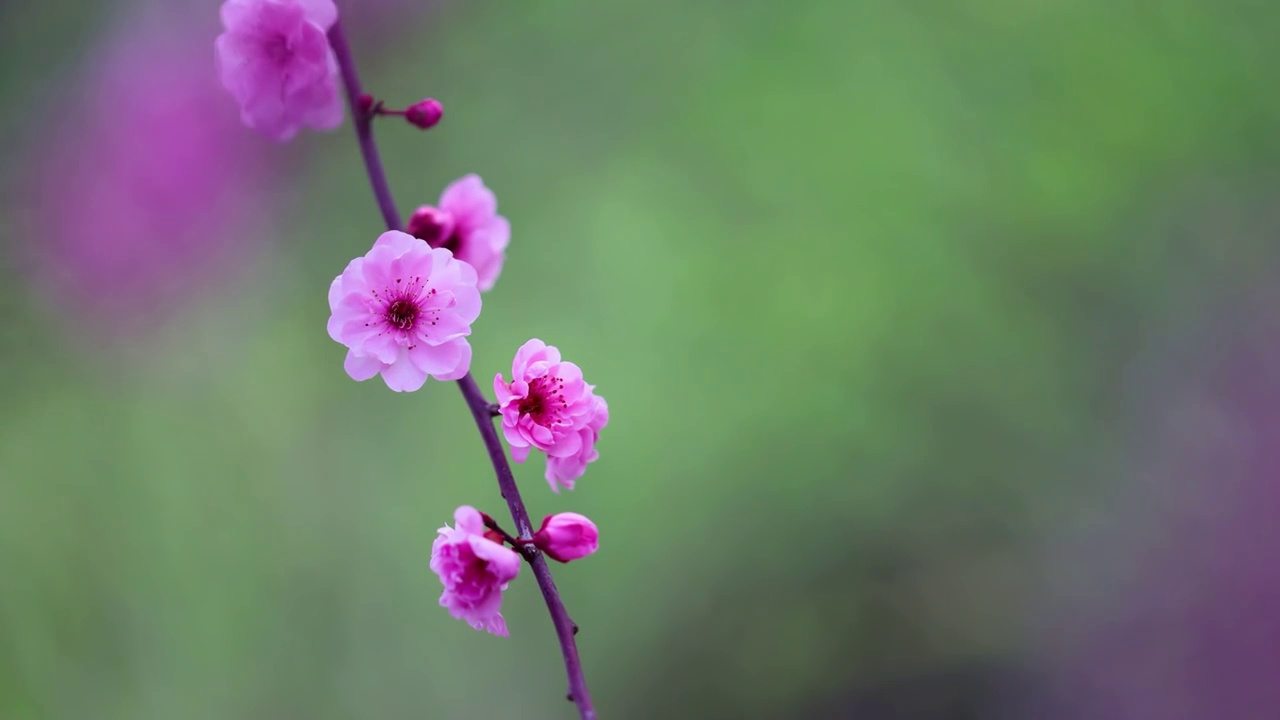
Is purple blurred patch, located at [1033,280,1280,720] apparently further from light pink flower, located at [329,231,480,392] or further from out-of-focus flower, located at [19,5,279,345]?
out-of-focus flower, located at [19,5,279,345]

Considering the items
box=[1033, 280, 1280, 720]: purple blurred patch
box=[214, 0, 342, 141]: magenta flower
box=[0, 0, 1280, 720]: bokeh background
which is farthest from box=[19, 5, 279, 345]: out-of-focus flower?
box=[1033, 280, 1280, 720]: purple blurred patch

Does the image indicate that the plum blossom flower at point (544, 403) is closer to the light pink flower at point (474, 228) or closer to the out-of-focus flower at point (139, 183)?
the light pink flower at point (474, 228)

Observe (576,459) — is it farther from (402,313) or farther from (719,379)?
(719,379)

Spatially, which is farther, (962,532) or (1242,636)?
(962,532)

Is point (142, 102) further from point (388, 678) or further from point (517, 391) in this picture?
point (517, 391)

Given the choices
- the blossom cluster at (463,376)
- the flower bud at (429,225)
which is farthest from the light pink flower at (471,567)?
the flower bud at (429,225)

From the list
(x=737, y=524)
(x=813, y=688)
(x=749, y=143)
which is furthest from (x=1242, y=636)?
(x=749, y=143)
